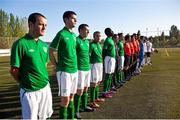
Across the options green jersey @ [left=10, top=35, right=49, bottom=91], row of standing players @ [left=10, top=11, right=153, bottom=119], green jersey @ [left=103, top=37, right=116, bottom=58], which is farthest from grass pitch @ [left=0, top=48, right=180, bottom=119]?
green jersey @ [left=10, top=35, right=49, bottom=91]

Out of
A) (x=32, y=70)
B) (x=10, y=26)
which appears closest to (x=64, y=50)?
(x=32, y=70)

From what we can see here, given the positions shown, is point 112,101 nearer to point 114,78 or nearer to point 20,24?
point 114,78

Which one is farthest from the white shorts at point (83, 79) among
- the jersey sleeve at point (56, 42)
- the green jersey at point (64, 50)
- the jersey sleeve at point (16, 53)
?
the jersey sleeve at point (16, 53)

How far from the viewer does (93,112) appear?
8.35m

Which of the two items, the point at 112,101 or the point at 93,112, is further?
the point at 112,101

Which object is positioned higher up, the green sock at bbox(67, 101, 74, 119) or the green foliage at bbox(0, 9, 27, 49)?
the green foliage at bbox(0, 9, 27, 49)

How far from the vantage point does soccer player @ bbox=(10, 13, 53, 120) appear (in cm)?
460

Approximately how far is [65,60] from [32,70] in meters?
1.87

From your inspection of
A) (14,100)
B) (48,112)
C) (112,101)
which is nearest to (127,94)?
(112,101)

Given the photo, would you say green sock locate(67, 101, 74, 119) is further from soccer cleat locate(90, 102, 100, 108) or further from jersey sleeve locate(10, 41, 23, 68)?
jersey sleeve locate(10, 41, 23, 68)

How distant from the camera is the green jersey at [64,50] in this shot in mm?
6504

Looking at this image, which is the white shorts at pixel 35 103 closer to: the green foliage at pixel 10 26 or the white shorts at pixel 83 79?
the white shorts at pixel 83 79

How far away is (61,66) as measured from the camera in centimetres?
653

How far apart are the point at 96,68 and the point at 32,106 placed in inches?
189
